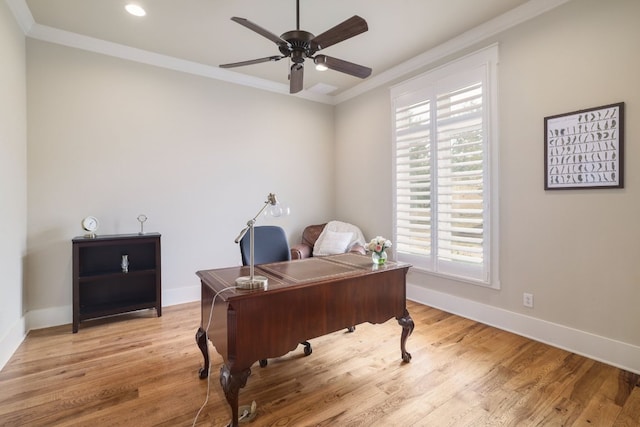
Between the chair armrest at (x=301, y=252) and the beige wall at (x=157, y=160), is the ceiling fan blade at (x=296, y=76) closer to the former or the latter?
the beige wall at (x=157, y=160)

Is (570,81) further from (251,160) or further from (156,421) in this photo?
(156,421)

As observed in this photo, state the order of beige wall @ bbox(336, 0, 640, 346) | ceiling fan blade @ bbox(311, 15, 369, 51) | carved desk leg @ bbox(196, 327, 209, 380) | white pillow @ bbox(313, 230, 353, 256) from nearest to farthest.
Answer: ceiling fan blade @ bbox(311, 15, 369, 51)
carved desk leg @ bbox(196, 327, 209, 380)
beige wall @ bbox(336, 0, 640, 346)
white pillow @ bbox(313, 230, 353, 256)

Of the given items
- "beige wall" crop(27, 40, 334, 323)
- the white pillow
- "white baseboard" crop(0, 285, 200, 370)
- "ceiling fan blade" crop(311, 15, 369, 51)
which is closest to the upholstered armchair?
the white pillow

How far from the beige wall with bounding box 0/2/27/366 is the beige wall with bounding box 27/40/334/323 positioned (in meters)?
0.16

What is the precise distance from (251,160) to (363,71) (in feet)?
7.14

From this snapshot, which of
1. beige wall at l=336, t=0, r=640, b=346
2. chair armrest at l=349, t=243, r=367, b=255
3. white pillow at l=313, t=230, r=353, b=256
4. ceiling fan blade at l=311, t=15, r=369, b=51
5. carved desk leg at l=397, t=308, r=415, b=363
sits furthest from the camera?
white pillow at l=313, t=230, r=353, b=256

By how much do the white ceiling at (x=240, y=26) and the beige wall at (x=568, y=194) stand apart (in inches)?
Answer: 14.2

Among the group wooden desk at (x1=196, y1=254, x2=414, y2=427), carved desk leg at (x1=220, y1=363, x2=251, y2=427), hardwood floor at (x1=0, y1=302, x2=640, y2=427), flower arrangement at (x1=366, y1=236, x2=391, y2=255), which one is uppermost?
flower arrangement at (x1=366, y1=236, x2=391, y2=255)

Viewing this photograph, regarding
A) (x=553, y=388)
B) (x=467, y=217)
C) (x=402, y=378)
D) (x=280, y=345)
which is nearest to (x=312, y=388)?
(x=280, y=345)

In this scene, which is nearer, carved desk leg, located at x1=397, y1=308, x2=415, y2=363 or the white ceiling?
carved desk leg, located at x1=397, y1=308, x2=415, y2=363

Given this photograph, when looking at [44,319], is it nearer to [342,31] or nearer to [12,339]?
[12,339]

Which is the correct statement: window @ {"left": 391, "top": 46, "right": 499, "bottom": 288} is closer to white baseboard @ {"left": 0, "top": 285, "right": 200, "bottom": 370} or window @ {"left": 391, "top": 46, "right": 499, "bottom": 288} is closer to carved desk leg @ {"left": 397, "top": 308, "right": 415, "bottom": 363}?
carved desk leg @ {"left": 397, "top": 308, "right": 415, "bottom": 363}

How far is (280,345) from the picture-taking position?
5.85 feet

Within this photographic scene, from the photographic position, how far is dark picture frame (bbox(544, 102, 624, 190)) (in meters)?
2.23
